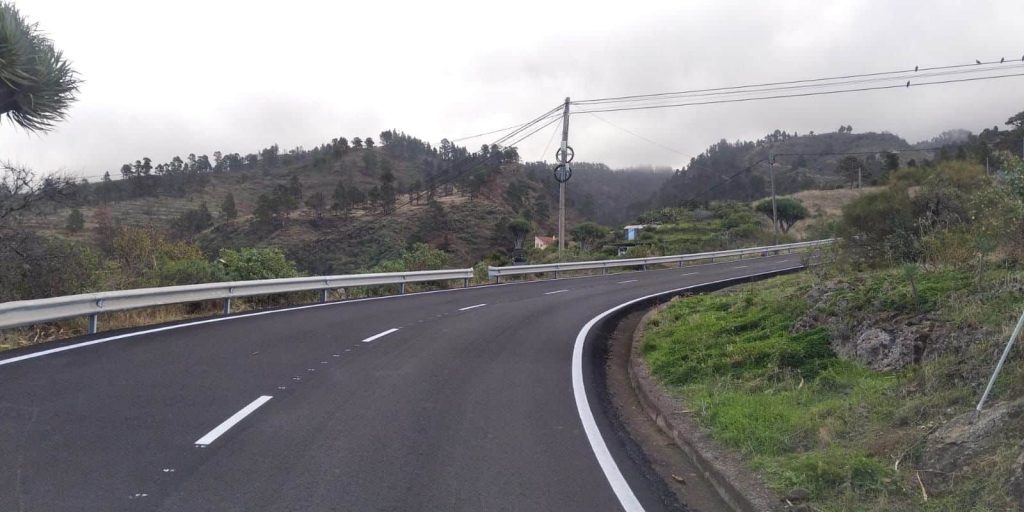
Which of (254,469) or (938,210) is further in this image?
(938,210)

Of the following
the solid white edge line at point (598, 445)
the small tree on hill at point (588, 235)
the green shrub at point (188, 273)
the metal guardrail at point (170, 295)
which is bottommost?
the solid white edge line at point (598, 445)

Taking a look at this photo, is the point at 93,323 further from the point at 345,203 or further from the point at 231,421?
the point at 345,203

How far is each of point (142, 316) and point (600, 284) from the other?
1683 centimetres

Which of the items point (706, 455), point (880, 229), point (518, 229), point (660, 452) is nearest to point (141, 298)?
point (660, 452)

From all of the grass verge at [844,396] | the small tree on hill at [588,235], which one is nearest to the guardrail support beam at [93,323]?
the grass verge at [844,396]

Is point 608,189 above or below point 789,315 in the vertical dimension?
above

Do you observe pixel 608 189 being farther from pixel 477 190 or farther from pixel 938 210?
pixel 938 210

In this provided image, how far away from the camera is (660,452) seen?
6.69m

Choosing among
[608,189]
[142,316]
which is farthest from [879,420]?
[608,189]

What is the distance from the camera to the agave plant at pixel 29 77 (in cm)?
1291

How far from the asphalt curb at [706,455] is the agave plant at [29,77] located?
39.3 feet

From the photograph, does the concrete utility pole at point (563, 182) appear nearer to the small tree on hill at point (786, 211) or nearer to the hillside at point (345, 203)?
the hillside at point (345, 203)

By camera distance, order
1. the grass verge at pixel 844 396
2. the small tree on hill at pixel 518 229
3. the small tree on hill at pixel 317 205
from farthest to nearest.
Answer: the small tree on hill at pixel 317 205, the small tree on hill at pixel 518 229, the grass verge at pixel 844 396

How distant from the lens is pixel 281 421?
683 centimetres
